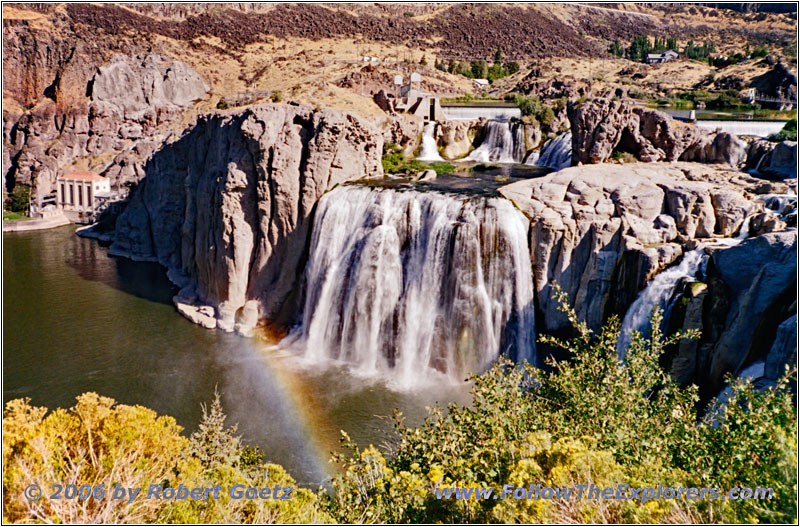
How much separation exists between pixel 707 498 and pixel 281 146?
1013 inches

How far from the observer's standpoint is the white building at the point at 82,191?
56562 millimetres

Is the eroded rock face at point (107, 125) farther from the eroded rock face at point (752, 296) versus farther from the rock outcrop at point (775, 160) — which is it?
the eroded rock face at point (752, 296)

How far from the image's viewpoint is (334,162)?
29812mm

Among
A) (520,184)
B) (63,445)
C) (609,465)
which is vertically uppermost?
(520,184)

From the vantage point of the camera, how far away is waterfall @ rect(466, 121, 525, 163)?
138 feet

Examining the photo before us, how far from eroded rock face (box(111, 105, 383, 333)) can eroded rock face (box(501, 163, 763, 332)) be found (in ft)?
31.8

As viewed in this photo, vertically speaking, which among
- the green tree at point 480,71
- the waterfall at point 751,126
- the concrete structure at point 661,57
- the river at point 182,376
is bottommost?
the river at point 182,376

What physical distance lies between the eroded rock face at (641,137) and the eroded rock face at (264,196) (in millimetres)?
11249

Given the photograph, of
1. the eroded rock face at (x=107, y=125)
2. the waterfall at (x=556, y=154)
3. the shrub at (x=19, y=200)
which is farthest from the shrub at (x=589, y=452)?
the shrub at (x=19, y=200)

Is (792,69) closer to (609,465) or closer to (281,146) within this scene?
(281,146)

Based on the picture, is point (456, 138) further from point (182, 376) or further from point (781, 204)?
point (182, 376)

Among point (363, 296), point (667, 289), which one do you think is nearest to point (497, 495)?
point (667, 289)

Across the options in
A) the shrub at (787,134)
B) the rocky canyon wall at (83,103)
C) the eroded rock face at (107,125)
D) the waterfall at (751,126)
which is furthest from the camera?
the rocky canyon wall at (83,103)

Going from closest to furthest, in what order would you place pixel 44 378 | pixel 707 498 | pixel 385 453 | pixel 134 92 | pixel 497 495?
1. pixel 707 498
2. pixel 497 495
3. pixel 385 453
4. pixel 44 378
5. pixel 134 92
